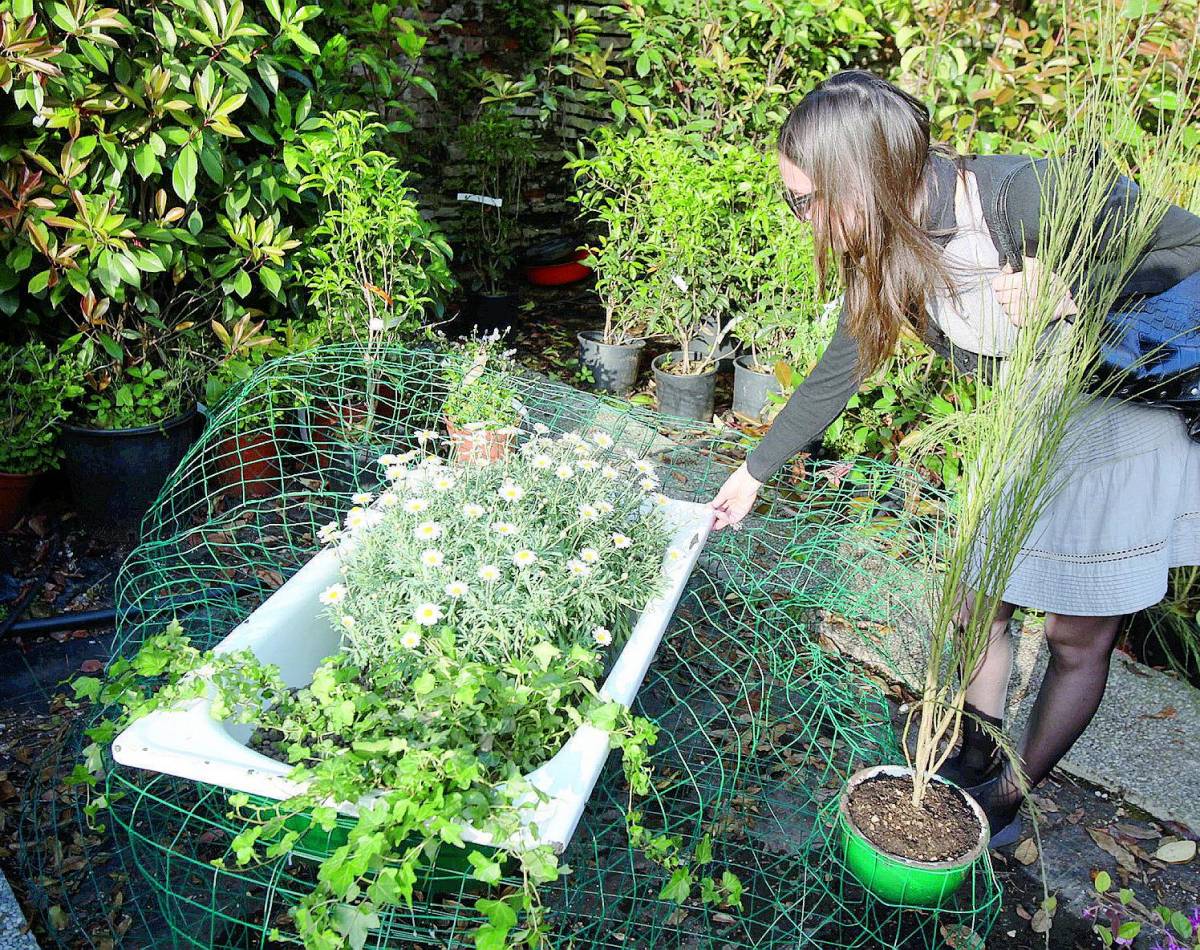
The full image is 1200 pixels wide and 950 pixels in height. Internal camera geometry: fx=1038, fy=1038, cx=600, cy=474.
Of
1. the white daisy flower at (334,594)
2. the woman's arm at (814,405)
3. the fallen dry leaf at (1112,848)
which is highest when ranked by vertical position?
the woman's arm at (814,405)

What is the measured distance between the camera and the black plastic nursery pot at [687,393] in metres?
4.04

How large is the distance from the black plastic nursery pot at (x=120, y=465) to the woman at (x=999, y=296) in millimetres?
1988

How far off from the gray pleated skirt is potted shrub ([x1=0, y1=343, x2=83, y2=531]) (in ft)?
8.00

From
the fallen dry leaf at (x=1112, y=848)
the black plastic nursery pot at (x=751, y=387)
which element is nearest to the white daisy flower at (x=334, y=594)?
the fallen dry leaf at (x=1112, y=848)

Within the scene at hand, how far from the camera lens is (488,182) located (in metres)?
5.14

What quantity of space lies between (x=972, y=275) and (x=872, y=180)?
9.1 inches

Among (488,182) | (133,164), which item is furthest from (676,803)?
(488,182)

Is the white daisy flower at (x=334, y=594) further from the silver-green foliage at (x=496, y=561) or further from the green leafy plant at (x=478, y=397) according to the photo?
the green leafy plant at (x=478, y=397)

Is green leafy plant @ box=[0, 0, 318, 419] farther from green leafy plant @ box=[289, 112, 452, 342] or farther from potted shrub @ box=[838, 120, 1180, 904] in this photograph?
potted shrub @ box=[838, 120, 1180, 904]

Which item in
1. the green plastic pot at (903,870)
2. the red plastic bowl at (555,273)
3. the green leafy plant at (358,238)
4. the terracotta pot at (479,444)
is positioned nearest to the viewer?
the green plastic pot at (903,870)

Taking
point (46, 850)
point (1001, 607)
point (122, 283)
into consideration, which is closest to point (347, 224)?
point (122, 283)

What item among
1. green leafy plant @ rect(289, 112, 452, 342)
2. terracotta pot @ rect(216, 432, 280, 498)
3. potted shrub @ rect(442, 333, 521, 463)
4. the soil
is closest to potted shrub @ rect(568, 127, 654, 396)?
green leafy plant @ rect(289, 112, 452, 342)

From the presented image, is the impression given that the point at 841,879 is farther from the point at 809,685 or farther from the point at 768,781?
the point at 809,685

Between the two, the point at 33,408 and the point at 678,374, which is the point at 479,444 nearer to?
the point at 33,408
